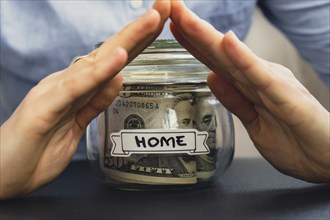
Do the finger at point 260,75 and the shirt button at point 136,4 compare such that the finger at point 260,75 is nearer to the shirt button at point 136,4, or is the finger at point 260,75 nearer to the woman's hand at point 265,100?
the woman's hand at point 265,100

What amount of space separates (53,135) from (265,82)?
0.54 ft

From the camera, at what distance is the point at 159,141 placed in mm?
470

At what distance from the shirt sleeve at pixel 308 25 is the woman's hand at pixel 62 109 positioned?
499 mm

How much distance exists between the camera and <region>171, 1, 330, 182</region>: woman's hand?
415 mm

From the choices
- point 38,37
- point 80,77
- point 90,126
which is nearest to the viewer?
point 80,77

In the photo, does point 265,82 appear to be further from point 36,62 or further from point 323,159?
point 36,62

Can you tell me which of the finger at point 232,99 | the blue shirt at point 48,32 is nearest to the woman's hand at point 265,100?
the finger at point 232,99

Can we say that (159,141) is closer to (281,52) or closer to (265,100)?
(265,100)

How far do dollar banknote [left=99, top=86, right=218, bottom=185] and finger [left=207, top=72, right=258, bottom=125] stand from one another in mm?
18

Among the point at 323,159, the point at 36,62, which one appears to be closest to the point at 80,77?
the point at 323,159

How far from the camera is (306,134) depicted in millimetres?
443

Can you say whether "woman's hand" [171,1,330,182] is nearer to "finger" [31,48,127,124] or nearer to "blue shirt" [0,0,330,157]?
"finger" [31,48,127,124]

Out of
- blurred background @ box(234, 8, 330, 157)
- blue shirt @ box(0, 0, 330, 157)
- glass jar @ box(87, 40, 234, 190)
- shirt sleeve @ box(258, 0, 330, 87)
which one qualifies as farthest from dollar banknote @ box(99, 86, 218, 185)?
blurred background @ box(234, 8, 330, 157)

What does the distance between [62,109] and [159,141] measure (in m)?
0.08
